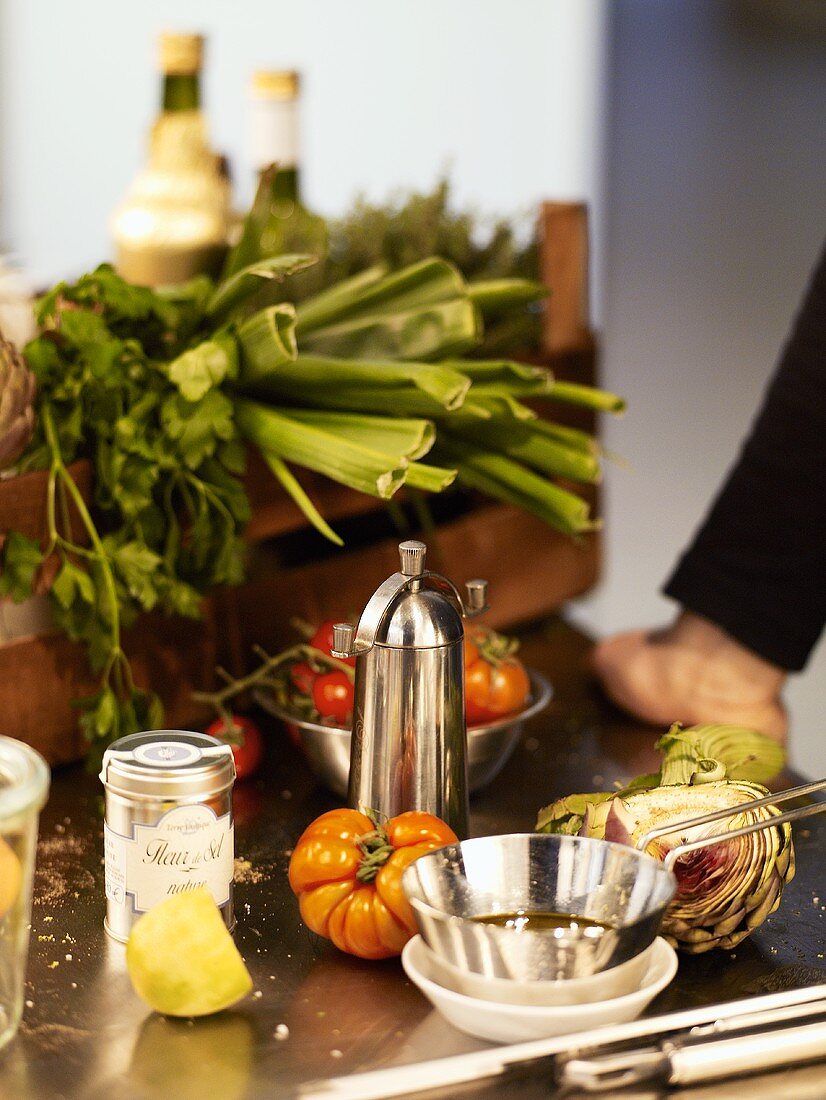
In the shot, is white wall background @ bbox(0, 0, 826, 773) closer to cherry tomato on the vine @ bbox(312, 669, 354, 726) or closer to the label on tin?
cherry tomato on the vine @ bbox(312, 669, 354, 726)

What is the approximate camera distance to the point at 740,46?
3166 mm

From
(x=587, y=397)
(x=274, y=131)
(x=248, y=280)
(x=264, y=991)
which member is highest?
(x=274, y=131)

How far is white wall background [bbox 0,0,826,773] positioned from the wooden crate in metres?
1.36

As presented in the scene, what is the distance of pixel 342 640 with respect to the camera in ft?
2.95

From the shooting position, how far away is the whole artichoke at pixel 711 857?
2.79ft

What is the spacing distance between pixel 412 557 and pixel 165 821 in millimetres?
244

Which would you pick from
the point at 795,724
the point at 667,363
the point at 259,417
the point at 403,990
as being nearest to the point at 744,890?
the point at 403,990

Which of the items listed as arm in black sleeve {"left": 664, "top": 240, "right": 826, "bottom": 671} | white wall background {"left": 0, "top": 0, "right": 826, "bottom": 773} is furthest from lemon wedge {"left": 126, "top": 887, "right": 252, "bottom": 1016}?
white wall background {"left": 0, "top": 0, "right": 826, "bottom": 773}

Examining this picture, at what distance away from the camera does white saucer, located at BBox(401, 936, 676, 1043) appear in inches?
28.8

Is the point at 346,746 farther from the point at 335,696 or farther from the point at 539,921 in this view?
the point at 539,921

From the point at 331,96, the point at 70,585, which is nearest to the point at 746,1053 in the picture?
the point at 70,585

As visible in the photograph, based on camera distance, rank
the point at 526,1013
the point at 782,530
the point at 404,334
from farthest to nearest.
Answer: the point at 782,530 → the point at 404,334 → the point at 526,1013

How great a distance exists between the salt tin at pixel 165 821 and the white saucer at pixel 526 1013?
6.6 inches

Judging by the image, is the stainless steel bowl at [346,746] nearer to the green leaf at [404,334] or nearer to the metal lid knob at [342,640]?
the metal lid knob at [342,640]
